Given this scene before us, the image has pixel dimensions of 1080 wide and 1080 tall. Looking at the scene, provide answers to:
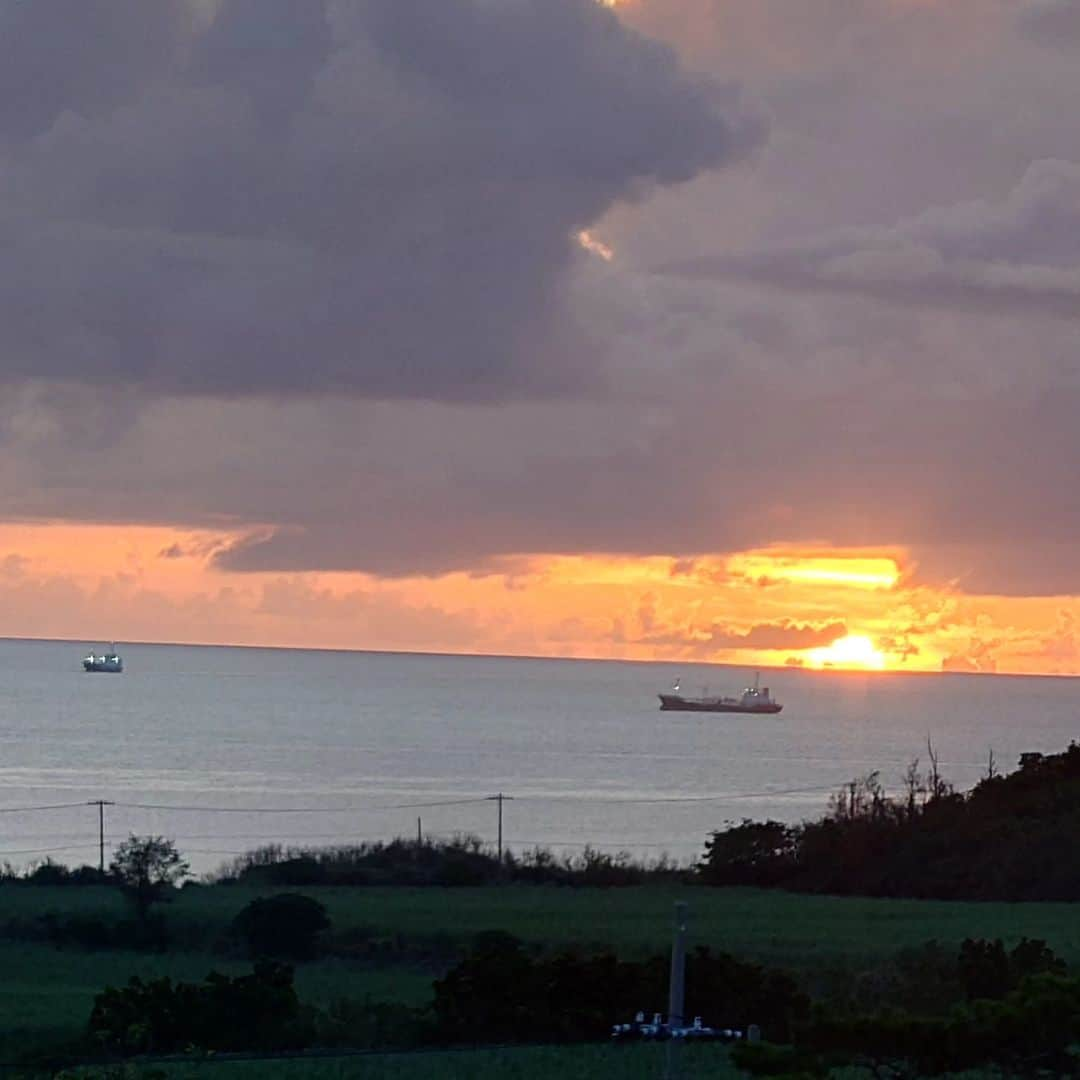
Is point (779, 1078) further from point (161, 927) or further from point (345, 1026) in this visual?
point (161, 927)

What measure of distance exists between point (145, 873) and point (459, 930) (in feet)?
22.2

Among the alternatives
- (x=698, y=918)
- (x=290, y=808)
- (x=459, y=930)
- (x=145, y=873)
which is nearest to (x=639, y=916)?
(x=698, y=918)

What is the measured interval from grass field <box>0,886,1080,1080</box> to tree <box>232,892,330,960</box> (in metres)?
0.47

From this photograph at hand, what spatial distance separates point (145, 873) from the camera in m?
38.9

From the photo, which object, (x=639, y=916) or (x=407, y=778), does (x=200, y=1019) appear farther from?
(x=407, y=778)

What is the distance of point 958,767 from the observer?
144500mm

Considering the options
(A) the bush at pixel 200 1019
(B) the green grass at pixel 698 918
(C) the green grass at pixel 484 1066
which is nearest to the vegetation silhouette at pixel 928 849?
(B) the green grass at pixel 698 918

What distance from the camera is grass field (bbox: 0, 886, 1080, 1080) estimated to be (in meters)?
30.2

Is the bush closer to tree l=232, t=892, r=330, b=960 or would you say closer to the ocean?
tree l=232, t=892, r=330, b=960

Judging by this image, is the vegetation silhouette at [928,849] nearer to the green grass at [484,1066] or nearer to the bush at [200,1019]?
the green grass at [484,1066]

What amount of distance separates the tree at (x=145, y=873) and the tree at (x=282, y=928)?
3.54 m

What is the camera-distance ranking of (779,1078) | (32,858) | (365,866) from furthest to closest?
1. (32,858)
2. (365,866)
3. (779,1078)

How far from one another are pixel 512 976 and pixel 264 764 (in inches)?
4367

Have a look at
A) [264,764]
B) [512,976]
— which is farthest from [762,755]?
[512,976]
